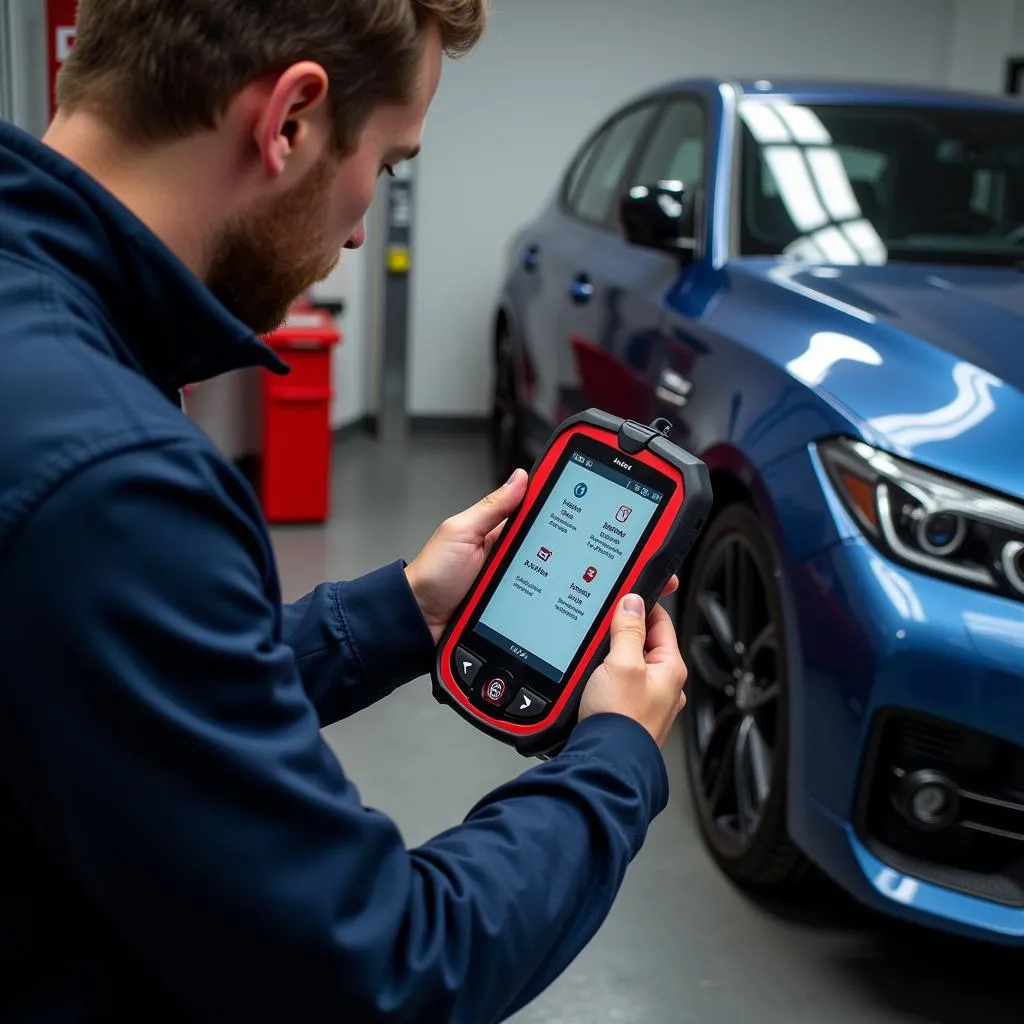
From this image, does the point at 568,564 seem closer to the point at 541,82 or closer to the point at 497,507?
the point at 497,507

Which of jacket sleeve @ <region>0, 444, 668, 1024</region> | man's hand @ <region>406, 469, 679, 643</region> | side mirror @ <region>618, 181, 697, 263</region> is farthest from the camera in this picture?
side mirror @ <region>618, 181, 697, 263</region>

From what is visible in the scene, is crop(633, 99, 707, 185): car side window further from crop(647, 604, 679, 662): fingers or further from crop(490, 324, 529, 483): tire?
crop(647, 604, 679, 662): fingers

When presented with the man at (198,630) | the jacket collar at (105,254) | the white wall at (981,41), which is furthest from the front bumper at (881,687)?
the white wall at (981,41)

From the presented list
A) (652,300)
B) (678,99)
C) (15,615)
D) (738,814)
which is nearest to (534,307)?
(678,99)

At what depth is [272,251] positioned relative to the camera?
0.98 metres

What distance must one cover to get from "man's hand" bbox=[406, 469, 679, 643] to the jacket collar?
0.52 m

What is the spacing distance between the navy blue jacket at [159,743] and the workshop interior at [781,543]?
382 mm

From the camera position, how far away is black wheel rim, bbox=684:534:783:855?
2389mm

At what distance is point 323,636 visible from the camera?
51.1 inches

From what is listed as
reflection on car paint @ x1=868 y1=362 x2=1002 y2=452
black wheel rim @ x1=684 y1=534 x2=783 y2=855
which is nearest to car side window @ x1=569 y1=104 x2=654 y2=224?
black wheel rim @ x1=684 y1=534 x2=783 y2=855

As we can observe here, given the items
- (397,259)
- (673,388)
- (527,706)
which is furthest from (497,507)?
(397,259)

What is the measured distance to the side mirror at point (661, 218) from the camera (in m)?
2.92

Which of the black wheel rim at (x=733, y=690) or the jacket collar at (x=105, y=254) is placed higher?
the jacket collar at (x=105, y=254)

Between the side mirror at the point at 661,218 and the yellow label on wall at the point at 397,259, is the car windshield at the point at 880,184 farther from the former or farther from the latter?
the yellow label on wall at the point at 397,259
